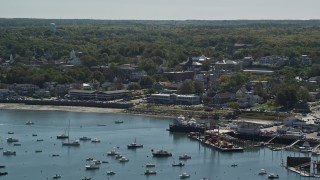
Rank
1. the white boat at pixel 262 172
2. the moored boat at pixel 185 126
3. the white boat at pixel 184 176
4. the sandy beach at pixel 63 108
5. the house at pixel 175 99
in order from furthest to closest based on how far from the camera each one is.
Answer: the house at pixel 175 99 → the sandy beach at pixel 63 108 → the moored boat at pixel 185 126 → the white boat at pixel 262 172 → the white boat at pixel 184 176

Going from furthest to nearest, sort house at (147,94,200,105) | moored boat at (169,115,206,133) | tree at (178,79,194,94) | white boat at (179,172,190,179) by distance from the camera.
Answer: tree at (178,79,194,94) → house at (147,94,200,105) → moored boat at (169,115,206,133) → white boat at (179,172,190,179)

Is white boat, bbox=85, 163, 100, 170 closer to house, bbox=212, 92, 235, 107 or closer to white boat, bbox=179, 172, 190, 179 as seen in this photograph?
white boat, bbox=179, 172, 190, 179

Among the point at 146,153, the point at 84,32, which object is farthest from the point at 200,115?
the point at 84,32

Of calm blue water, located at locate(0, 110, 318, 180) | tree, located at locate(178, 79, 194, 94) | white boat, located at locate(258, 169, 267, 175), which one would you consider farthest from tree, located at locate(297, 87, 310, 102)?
white boat, located at locate(258, 169, 267, 175)

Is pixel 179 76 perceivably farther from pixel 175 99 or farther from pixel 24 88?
pixel 24 88

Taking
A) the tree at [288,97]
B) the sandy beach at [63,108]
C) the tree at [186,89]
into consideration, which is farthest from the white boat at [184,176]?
the tree at [186,89]

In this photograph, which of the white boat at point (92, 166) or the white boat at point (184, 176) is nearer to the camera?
the white boat at point (184, 176)

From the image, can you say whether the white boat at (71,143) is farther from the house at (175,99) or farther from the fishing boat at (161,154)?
the house at (175,99)

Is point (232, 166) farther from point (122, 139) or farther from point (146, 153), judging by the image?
point (122, 139)
